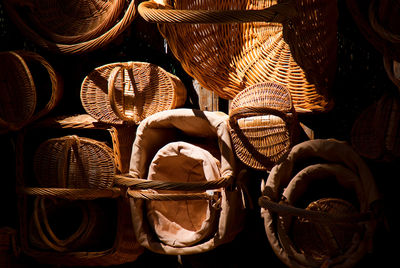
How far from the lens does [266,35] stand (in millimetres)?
2178

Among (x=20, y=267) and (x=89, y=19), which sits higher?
(x=89, y=19)

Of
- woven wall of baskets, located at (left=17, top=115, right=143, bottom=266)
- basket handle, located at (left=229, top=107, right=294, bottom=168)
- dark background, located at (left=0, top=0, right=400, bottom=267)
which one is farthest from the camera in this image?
woven wall of baskets, located at (left=17, top=115, right=143, bottom=266)

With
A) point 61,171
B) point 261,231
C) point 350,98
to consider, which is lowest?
point 261,231

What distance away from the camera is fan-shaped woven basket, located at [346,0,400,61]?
61.6 inches

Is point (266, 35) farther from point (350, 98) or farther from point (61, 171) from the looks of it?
point (61, 171)

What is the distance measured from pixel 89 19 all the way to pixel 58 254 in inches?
37.9

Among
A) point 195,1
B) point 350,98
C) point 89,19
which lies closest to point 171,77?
point 195,1

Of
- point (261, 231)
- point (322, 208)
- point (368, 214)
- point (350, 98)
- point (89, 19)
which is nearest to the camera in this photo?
point (368, 214)

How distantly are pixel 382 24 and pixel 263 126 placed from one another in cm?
49

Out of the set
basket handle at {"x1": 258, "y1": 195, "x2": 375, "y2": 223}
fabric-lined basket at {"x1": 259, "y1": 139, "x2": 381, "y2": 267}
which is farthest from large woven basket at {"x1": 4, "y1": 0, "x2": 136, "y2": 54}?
Answer: basket handle at {"x1": 258, "y1": 195, "x2": 375, "y2": 223}

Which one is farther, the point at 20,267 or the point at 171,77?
the point at 20,267

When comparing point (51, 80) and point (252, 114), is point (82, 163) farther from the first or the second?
point (252, 114)

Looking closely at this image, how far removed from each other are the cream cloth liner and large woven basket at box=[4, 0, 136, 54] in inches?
21.9

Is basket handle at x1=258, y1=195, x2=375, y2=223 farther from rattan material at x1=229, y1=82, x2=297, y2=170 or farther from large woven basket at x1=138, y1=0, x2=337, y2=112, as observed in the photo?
large woven basket at x1=138, y1=0, x2=337, y2=112
